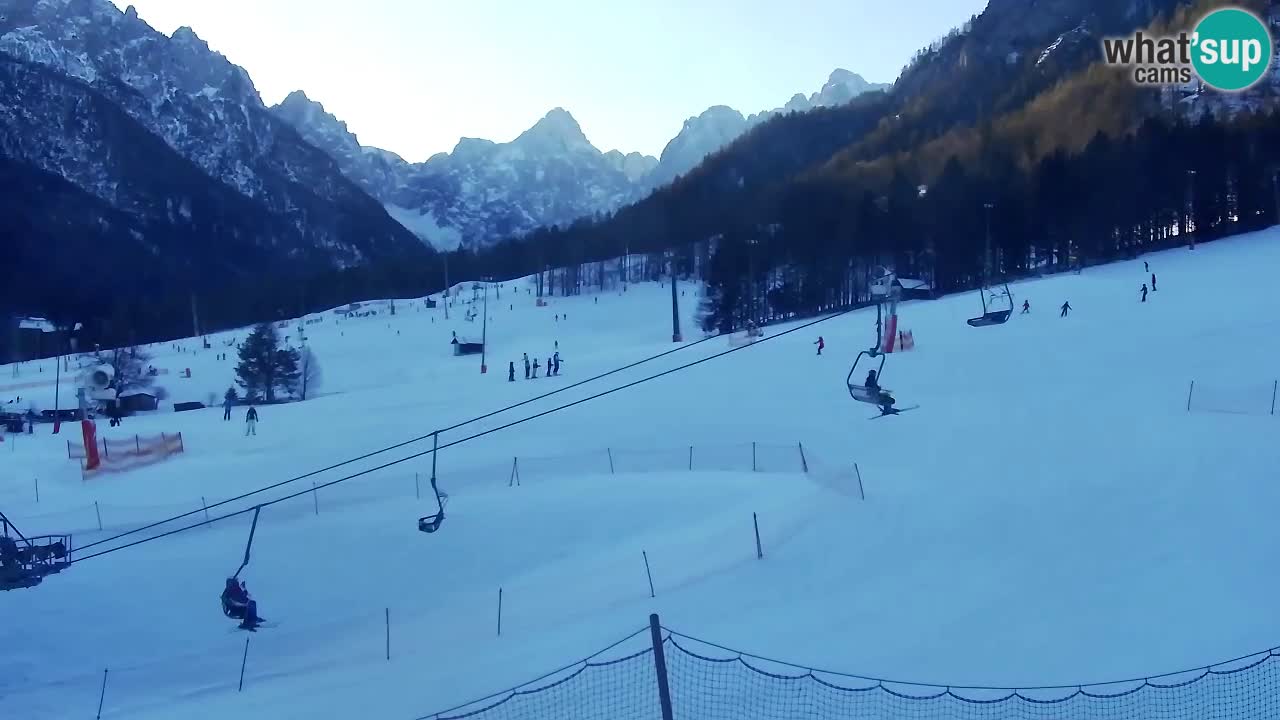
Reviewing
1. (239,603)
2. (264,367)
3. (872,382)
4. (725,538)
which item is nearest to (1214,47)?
(872,382)

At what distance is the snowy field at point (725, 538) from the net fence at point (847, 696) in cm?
41

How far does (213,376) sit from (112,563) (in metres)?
43.5

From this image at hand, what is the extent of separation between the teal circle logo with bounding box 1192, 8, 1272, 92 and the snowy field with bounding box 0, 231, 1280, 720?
29712 mm

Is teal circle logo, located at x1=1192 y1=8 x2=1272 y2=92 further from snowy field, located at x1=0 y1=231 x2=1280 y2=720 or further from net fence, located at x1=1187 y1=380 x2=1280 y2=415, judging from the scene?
net fence, located at x1=1187 y1=380 x2=1280 y2=415

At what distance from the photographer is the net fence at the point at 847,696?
7758mm

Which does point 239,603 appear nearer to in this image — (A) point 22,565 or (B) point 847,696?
(A) point 22,565

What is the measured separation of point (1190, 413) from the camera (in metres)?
18.7

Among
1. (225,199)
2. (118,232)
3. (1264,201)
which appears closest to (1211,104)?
(1264,201)

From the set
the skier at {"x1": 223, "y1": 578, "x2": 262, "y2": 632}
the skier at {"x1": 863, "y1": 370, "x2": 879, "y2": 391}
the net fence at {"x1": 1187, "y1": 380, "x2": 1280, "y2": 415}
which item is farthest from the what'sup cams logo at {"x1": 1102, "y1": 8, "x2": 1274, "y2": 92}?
the skier at {"x1": 223, "y1": 578, "x2": 262, "y2": 632}

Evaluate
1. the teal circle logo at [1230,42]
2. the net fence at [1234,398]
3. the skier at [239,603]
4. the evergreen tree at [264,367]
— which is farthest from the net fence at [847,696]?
the teal circle logo at [1230,42]

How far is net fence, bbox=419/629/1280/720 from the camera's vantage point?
7.76 meters

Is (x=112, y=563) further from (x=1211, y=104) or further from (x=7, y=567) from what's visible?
(x=1211, y=104)

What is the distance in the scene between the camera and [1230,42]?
169 feet

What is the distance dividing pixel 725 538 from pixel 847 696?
6.09 meters
